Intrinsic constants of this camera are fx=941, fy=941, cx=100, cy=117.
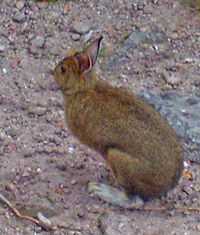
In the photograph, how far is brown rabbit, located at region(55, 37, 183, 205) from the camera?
20.4 ft

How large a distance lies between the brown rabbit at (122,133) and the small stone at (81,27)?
1966 millimetres

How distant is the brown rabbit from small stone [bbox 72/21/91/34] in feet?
6.45

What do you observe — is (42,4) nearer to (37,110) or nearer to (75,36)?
(75,36)

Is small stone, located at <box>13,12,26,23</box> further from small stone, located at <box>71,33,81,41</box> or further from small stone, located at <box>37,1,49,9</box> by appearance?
small stone, located at <box>71,33,81,41</box>

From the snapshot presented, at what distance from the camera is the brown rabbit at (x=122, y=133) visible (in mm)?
6215

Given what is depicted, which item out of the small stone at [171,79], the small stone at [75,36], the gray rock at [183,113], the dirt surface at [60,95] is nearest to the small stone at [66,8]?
the dirt surface at [60,95]

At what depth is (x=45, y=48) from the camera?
825cm

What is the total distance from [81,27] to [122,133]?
2428mm

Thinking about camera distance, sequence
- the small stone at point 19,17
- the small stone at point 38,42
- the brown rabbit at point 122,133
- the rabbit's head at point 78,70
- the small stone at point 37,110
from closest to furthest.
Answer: the brown rabbit at point 122,133 < the rabbit's head at point 78,70 < the small stone at point 37,110 < the small stone at point 38,42 < the small stone at point 19,17

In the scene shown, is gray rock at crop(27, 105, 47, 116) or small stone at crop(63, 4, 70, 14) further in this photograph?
small stone at crop(63, 4, 70, 14)

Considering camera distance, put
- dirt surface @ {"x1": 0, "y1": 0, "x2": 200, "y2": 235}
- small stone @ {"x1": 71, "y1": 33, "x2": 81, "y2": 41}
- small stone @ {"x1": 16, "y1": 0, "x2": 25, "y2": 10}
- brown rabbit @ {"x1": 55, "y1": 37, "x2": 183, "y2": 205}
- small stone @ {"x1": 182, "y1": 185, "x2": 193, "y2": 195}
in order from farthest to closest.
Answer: small stone @ {"x1": 16, "y1": 0, "x2": 25, "y2": 10}, small stone @ {"x1": 71, "y1": 33, "x2": 81, "y2": 41}, small stone @ {"x1": 182, "y1": 185, "x2": 193, "y2": 195}, dirt surface @ {"x1": 0, "y1": 0, "x2": 200, "y2": 235}, brown rabbit @ {"x1": 55, "y1": 37, "x2": 183, "y2": 205}

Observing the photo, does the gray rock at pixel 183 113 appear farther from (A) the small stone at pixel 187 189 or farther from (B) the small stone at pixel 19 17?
(B) the small stone at pixel 19 17

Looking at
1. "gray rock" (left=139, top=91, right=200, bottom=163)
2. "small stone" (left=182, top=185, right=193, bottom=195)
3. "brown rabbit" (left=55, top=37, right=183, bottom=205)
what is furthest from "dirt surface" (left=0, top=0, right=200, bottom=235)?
"brown rabbit" (left=55, top=37, right=183, bottom=205)

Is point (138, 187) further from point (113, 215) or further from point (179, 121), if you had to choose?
point (179, 121)
